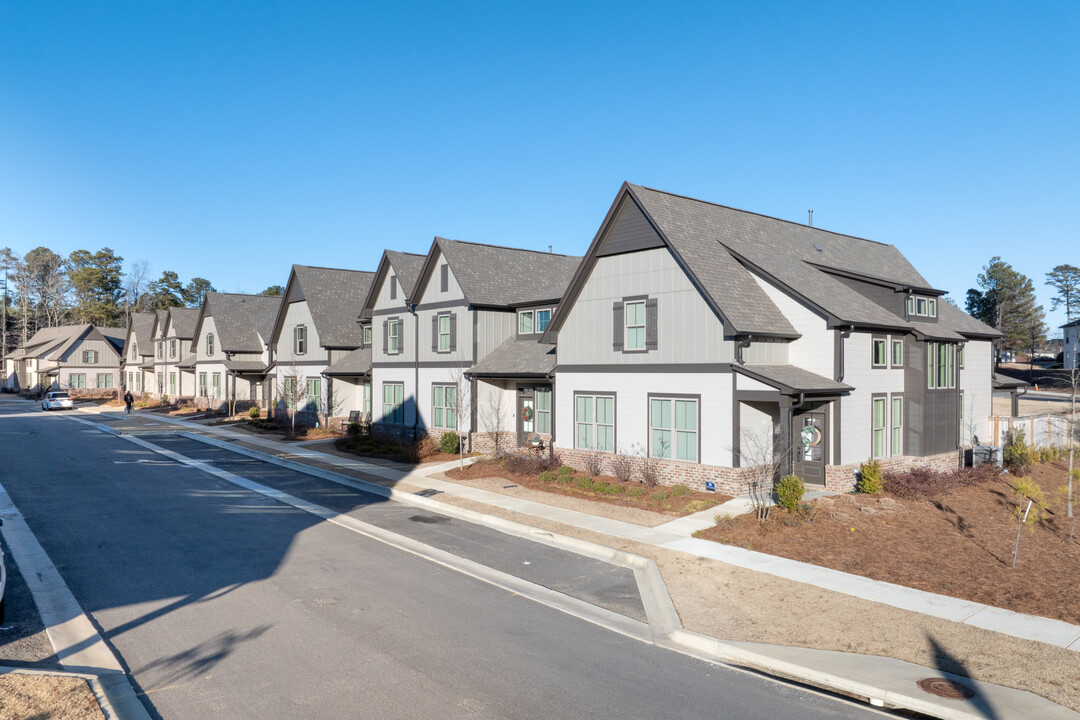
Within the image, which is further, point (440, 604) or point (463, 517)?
point (463, 517)

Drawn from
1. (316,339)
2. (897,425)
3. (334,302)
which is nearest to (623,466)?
(897,425)

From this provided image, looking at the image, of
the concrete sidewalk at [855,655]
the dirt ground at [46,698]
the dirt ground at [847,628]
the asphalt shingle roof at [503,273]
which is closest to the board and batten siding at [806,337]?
the concrete sidewalk at [855,655]

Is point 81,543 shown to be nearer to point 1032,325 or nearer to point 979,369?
point 979,369

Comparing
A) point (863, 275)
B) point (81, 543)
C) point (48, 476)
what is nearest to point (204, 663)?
point (81, 543)

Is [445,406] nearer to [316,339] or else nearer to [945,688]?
[316,339]

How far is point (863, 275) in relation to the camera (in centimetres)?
2330

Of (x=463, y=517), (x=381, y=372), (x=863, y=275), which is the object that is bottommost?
(x=463, y=517)

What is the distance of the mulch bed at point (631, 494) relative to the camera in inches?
754

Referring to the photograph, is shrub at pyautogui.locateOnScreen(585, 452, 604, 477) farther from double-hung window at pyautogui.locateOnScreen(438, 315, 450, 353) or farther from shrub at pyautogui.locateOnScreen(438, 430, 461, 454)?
double-hung window at pyautogui.locateOnScreen(438, 315, 450, 353)

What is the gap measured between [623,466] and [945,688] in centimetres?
1409

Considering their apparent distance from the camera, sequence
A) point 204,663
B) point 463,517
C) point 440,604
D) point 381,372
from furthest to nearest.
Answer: point 381,372, point 463,517, point 440,604, point 204,663

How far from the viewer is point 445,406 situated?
31.4 metres

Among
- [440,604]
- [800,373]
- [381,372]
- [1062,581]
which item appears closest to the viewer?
[440,604]

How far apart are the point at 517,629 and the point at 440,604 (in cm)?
163
